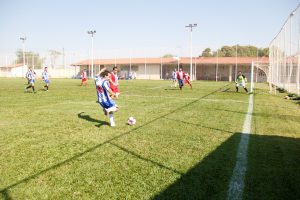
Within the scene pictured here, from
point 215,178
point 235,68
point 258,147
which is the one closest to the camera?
point 215,178

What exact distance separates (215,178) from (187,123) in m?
5.03

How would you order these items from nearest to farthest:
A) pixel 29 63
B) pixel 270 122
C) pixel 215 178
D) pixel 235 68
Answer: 1. pixel 215 178
2. pixel 270 122
3. pixel 235 68
4. pixel 29 63

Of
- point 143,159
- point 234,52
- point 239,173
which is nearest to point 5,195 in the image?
point 143,159

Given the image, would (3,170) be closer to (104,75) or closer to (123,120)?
(104,75)

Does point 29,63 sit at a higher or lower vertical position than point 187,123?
higher

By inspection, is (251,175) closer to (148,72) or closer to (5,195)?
(5,195)

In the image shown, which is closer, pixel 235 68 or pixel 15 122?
pixel 15 122

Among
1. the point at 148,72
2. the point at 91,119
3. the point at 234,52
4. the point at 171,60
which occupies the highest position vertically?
the point at 234,52

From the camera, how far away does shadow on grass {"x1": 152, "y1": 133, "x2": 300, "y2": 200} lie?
14.2 ft

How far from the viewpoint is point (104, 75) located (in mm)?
9398

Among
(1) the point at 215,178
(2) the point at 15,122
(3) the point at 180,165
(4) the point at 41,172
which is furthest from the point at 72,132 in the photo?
(1) the point at 215,178

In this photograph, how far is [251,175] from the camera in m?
5.11

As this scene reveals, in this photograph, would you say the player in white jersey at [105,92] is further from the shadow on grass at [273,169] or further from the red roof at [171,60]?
the red roof at [171,60]

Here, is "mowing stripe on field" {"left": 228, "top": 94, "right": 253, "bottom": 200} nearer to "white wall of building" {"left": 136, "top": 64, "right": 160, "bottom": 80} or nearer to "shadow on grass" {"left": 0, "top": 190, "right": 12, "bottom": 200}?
"shadow on grass" {"left": 0, "top": 190, "right": 12, "bottom": 200}
